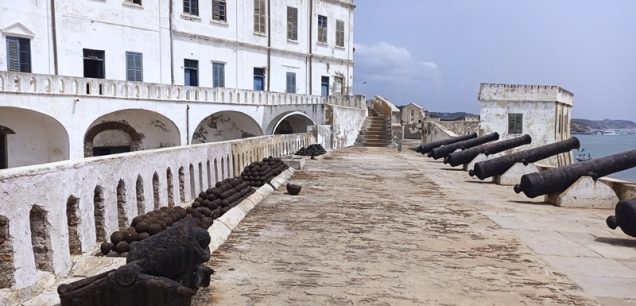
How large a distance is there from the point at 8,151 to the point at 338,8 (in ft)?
78.5

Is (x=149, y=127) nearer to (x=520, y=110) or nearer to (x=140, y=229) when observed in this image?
(x=140, y=229)

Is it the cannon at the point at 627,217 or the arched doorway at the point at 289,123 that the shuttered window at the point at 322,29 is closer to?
the arched doorway at the point at 289,123

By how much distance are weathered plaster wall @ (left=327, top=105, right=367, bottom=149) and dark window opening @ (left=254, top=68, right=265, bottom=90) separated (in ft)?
22.7

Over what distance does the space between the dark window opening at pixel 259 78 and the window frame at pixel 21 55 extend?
1353 centimetres

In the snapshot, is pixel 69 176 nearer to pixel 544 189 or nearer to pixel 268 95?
pixel 544 189

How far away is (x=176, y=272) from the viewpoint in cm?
350

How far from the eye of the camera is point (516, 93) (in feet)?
112

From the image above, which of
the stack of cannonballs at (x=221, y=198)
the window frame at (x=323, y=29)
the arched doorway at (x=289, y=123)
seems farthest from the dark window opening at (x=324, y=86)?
the stack of cannonballs at (x=221, y=198)

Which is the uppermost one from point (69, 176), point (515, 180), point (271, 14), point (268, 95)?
point (271, 14)

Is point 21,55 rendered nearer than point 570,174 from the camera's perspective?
No

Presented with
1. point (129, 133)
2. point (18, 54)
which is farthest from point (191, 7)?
point (18, 54)

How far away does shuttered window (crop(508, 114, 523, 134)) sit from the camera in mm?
34344

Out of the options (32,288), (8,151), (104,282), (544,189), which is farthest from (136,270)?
(8,151)

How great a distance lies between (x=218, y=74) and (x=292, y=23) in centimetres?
711
